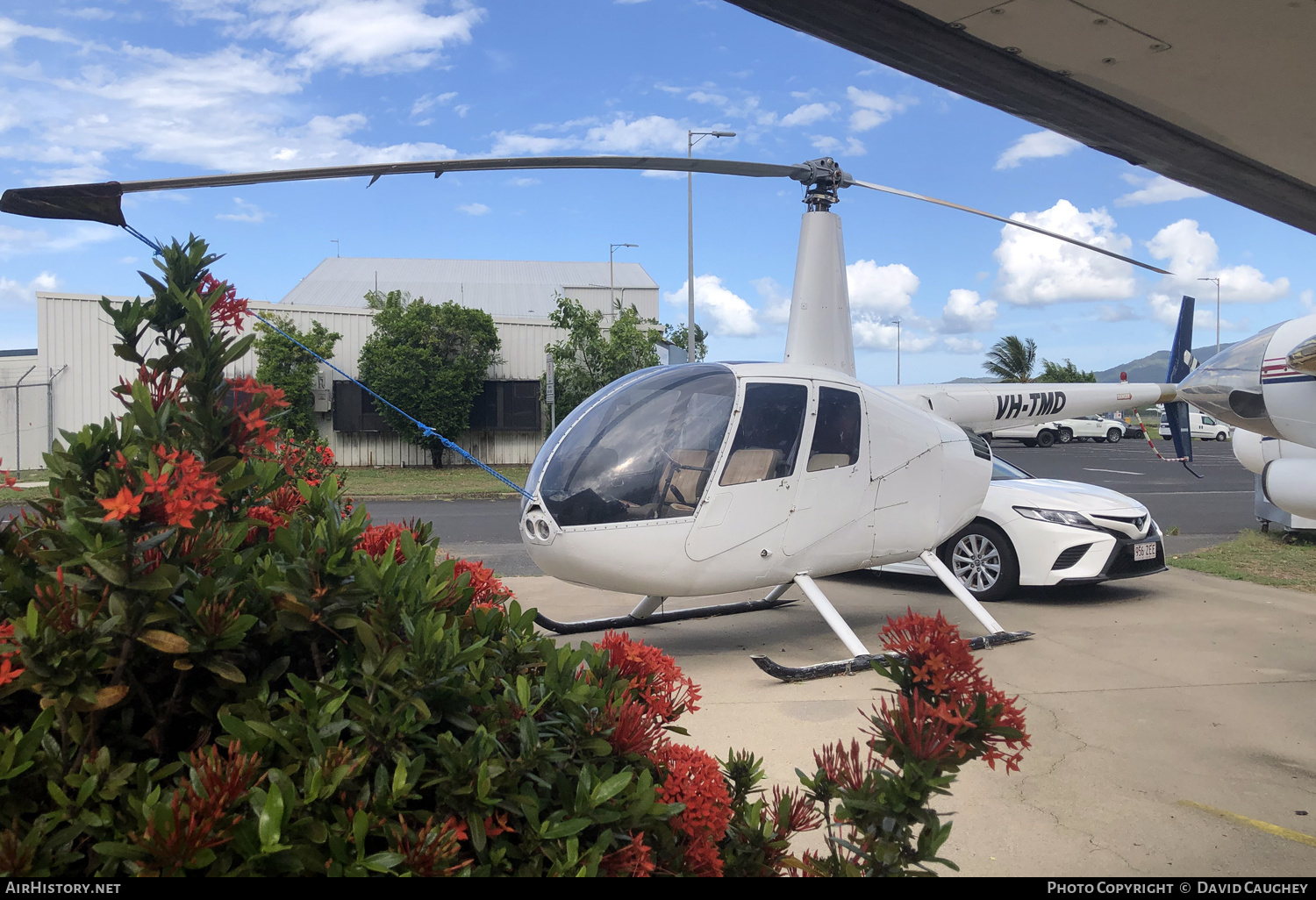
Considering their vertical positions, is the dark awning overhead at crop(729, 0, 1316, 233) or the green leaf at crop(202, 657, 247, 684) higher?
the dark awning overhead at crop(729, 0, 1316, 233)

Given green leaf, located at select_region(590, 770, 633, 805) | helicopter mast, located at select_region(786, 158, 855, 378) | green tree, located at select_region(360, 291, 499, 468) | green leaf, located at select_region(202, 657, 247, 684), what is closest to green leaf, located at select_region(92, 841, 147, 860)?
green leaf, located at select_region(202, 657, 247, 684)

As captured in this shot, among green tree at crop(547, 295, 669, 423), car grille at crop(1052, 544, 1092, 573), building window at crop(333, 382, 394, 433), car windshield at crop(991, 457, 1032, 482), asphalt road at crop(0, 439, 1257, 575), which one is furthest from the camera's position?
green tree at crop(547, 295, 669, 423)

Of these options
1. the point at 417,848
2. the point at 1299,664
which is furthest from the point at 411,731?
the point at 1299,664

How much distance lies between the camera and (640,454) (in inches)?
214

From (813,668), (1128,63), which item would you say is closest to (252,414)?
(1128,63)

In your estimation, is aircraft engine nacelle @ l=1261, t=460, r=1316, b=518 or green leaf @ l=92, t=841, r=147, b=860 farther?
aircraft engine nacelle @ l=1261, t=460, r=1316, b=518

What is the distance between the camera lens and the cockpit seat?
5.52m

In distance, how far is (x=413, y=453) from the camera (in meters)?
26.5

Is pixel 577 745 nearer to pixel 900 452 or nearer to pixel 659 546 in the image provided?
pixel 659 546

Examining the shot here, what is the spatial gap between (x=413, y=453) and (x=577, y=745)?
84.3ft

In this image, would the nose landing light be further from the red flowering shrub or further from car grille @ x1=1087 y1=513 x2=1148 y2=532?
car grille @ x1=1087 y1=513 x2=1148 y2=532

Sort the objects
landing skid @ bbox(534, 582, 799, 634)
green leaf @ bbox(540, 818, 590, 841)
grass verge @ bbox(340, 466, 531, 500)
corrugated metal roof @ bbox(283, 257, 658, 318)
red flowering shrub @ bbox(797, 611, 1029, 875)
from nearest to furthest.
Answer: green leaf @ bbox(540, 818, 590, 841)
red flowering shrub @ bbox(797, 611, 1029, 875)
landing skid @ bbox(534, 582, 799, 634)
grass verge @ bbox(340, 466, 531, 500)
corrugated metal roof @ bbox(283, 257, 658, 318)

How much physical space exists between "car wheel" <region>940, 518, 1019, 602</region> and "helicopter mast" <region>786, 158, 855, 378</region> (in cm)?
227

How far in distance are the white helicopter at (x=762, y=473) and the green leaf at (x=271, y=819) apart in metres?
3.57
